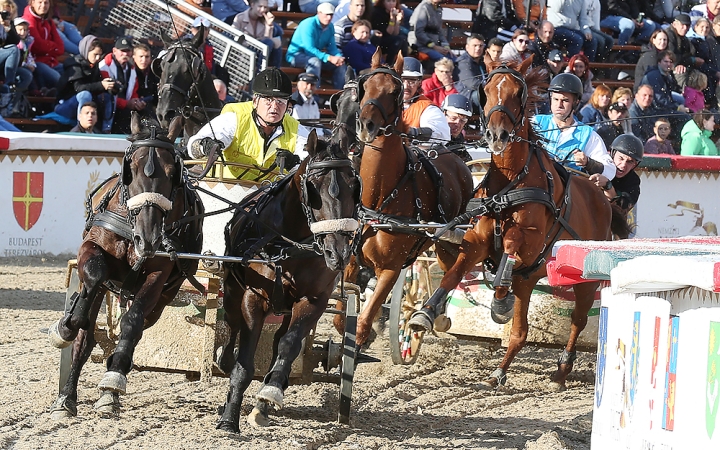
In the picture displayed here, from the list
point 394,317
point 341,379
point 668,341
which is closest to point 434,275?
point 394,317

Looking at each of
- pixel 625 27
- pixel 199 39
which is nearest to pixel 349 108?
pixel 199 39

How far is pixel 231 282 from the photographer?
6.02m

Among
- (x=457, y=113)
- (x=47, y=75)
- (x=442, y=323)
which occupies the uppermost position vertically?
(x=47, y=75)

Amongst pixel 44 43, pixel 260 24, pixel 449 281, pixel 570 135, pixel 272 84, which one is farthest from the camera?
pixel 260 24

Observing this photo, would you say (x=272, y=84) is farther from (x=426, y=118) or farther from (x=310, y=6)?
(x=310, y=6)

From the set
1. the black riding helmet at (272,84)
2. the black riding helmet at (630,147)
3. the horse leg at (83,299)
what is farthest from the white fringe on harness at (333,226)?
the black riding helmet at (630,147)

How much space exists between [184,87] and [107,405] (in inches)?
120

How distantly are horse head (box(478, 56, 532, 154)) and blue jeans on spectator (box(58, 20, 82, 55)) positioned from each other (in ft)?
26.9

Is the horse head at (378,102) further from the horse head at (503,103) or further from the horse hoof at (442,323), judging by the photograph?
the horse hoof at (442,323)

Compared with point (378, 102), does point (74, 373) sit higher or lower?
lower

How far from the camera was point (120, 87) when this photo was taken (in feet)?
41.5

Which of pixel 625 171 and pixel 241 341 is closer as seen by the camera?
pixel 241 341

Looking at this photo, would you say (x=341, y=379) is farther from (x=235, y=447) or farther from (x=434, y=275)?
(x=434, y=275)

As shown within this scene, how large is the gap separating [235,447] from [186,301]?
53.3 inches
